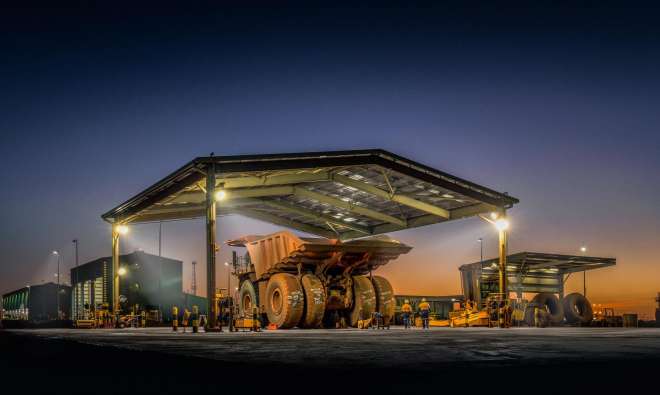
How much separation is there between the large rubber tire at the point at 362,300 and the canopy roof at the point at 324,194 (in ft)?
15.5

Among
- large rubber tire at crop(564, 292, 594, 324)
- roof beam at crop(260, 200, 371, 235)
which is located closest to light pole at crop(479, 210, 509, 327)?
large rubber tire at crop(564, 292, 594, 324)

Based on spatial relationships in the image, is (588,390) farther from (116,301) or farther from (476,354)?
(116,301)

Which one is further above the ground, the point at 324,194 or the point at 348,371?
the point at 324,194

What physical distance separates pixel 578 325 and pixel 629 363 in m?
26.4

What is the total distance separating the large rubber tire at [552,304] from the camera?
33.1 meters

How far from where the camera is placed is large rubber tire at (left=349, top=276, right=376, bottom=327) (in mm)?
26391

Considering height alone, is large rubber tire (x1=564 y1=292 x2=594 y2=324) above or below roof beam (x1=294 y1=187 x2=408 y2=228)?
below

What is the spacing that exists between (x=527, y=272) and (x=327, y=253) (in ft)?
51.4

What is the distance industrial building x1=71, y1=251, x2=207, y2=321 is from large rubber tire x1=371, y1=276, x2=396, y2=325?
34.8 meters

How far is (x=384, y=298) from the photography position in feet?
88.6

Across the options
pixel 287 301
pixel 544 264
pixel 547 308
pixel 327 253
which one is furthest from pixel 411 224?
pixel 287 301

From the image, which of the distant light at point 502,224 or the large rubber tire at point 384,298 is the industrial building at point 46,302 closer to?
the large rubber tire at point 384,298

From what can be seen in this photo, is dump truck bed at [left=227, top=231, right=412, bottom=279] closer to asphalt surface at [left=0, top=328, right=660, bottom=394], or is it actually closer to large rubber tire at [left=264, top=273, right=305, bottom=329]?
large rubber tire at [left=264, top=273, right=305, bottom=329]

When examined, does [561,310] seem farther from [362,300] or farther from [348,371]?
[348,371]
